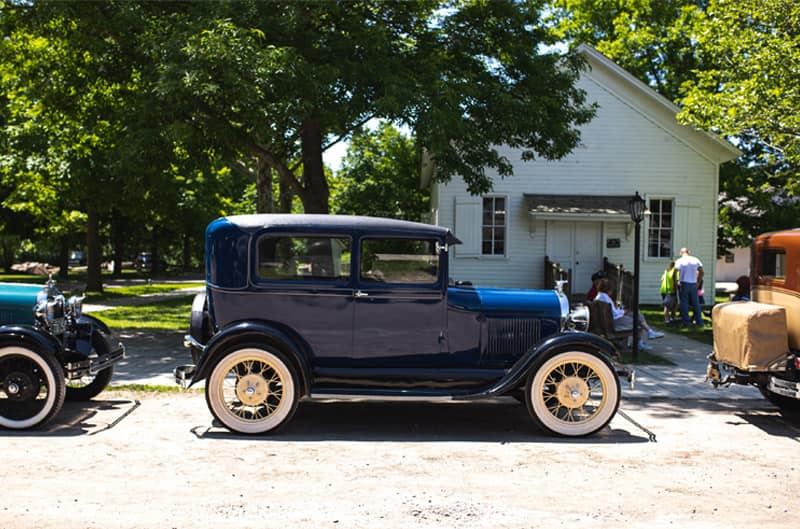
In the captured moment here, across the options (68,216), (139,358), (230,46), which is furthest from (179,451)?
(68,216)

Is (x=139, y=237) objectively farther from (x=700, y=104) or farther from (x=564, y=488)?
(x=564, y=488)

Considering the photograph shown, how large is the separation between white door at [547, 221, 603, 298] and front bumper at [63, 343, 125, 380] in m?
14.4

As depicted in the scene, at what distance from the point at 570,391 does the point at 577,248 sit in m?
13.9

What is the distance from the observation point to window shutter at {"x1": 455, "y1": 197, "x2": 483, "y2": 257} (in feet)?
65.6

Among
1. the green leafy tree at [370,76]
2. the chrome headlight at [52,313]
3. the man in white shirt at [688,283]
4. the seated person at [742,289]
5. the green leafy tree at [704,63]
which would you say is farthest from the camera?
the man in white shirt at [688,283]

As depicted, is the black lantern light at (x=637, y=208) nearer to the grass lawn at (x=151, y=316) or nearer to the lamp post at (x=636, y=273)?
the lamp post at (x=636, y=273)

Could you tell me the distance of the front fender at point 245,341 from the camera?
21.5ft

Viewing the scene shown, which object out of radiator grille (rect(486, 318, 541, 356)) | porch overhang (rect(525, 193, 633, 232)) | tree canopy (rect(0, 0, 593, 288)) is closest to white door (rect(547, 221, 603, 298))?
porch overhang (rect(525, 193, 633, 232))

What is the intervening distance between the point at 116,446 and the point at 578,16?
86.3 feet

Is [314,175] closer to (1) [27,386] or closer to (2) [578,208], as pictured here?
(1) [27,386]

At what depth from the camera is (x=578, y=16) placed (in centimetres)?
2814

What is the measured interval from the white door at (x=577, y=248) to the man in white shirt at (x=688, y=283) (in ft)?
14.0

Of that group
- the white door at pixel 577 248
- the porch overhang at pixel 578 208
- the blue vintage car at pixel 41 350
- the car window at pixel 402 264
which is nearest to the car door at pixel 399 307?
the car window at pixel 402 264

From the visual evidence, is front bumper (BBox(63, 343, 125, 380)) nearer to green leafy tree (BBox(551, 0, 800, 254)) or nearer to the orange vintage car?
the orange vintage car
